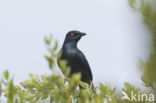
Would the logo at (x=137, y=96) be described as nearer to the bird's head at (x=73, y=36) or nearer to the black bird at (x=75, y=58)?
the black bird at (x=75, y=58)

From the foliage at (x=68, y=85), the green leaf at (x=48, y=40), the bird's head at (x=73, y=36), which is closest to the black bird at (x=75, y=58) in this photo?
the bird's head at (x=73, y=36)

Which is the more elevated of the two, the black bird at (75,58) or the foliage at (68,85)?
the foliage at (68,85)

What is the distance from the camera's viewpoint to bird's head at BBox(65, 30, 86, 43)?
26.3ft

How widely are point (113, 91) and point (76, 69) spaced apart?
446 cm

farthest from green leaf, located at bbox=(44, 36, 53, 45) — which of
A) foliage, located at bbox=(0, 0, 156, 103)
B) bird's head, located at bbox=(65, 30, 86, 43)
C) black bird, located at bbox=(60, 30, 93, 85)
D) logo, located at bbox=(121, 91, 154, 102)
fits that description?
bird's head, located at bbox=(65, 30, 86, 43)

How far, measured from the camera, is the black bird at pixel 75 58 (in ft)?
25.1

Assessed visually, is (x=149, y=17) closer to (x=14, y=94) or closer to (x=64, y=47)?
(x=14, y=94)

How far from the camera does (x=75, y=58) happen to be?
7.73 m

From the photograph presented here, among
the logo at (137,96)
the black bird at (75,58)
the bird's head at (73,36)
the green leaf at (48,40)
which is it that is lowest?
the black bird at (75,58)

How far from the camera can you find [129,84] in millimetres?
3355

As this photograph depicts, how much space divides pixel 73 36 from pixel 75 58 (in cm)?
61

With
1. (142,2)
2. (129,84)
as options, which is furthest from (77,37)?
(142,2)

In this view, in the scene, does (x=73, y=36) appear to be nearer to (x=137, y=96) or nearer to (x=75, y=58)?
(x=75, y=58)

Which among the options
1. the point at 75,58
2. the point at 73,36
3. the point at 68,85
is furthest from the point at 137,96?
the point at 73,36
